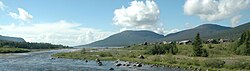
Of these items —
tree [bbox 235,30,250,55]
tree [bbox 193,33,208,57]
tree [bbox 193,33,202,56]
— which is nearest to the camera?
tree [bbox 193,33,208,57]

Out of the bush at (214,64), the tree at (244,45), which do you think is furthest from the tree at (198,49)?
the bush at (214,64)

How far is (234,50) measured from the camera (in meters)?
150

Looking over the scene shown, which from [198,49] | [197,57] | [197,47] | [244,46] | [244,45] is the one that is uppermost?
[244,45]

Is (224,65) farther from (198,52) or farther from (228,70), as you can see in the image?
(198,52)

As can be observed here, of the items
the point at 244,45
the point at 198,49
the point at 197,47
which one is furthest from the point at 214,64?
the point at 244,45

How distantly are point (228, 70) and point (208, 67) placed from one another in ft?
27.0

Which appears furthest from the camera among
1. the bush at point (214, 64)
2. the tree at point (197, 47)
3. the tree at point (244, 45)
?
the tree at point (244, 45)

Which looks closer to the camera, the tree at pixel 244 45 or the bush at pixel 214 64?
the bush at pixel 214 64

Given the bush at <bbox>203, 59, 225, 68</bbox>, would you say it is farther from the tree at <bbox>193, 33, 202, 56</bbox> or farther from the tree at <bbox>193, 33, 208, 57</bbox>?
the tree at <bbox>193, 33, 202, 56</bbox>

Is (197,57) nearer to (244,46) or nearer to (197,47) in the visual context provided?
(197,47)

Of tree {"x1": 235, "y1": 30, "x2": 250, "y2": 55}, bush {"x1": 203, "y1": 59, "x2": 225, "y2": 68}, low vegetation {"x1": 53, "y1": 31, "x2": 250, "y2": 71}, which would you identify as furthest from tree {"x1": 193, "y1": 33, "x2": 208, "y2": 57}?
bush {"x1": 203, "y1": 59, "x2": 225, "y2": 68}

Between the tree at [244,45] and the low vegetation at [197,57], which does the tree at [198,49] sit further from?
the tree at [244,45]

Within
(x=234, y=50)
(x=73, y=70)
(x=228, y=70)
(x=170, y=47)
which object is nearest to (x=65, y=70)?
(x=73, y=70)

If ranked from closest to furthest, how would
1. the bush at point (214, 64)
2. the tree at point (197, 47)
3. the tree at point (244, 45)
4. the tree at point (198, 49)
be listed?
the bush at point (214, 64) → the tree at point (198, 49) → the tree at point (197, 47) → the tree at point (244, 45)
